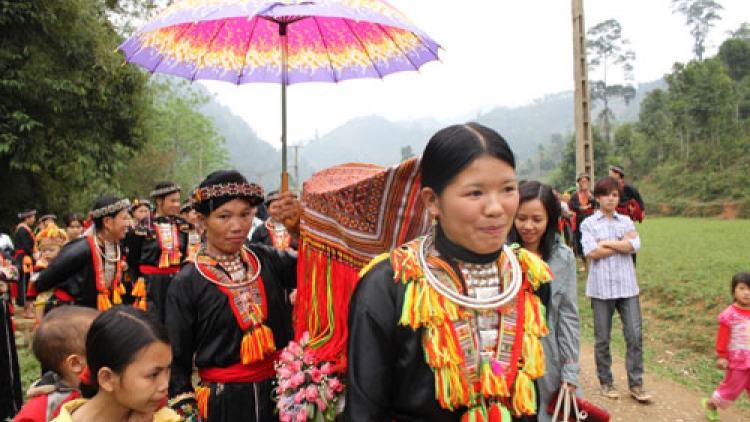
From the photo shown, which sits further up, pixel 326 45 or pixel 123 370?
pixel 326 45

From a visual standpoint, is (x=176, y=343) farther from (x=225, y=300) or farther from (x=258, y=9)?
(x=258, y=9)

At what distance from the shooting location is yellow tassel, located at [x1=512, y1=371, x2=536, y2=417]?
1664 millimetres

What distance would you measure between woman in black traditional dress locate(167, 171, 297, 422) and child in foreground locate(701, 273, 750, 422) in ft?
13.3

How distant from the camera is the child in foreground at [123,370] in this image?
1.96m

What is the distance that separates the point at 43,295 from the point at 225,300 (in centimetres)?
292

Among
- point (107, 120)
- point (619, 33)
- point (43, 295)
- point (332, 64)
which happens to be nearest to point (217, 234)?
point (332, 64)

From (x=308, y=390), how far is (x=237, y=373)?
684 millimetres

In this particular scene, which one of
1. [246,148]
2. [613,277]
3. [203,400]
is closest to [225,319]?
[203,400]

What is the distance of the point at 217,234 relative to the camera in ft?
9.37

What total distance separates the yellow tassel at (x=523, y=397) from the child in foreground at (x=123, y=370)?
4.23 feet

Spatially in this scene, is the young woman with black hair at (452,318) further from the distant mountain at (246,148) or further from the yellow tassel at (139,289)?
the distant mountain at (246,148)

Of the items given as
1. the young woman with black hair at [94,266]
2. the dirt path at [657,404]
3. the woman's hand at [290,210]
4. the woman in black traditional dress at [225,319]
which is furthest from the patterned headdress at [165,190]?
the dirt path at [657,404]

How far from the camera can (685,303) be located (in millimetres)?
9758

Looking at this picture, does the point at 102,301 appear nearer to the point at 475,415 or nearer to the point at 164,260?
the point at 164,260
